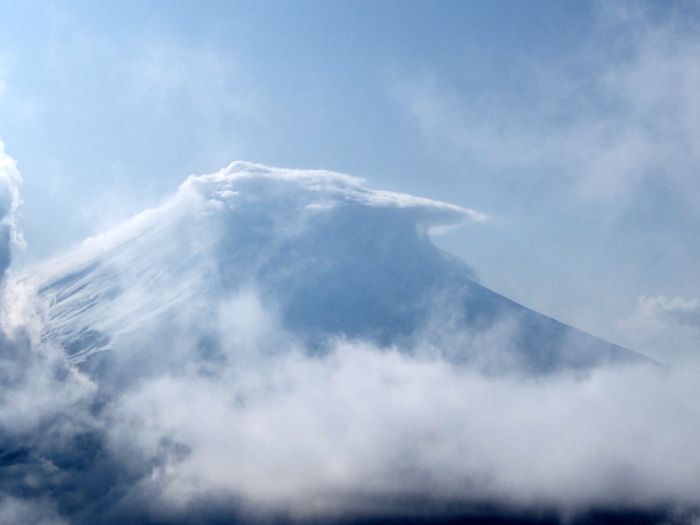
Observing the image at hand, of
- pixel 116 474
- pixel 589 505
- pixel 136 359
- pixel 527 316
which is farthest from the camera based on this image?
pixel 527 316

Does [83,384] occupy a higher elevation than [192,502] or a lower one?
higher

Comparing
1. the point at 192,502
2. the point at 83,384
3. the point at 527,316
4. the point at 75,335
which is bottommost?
the point at 192,502

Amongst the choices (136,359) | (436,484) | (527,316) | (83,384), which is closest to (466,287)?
(527,316)

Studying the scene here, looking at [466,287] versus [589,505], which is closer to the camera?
[589,505]

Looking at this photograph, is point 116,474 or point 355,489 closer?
point 116,474

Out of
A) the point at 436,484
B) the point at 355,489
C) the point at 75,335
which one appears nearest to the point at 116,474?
the point at 75,335

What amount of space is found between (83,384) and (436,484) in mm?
70141

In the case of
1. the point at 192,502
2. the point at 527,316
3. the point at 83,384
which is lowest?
the point at 192,502

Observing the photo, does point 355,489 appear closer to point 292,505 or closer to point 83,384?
point 292,505

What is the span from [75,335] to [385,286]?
62.6 meters

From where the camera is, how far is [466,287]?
546ft

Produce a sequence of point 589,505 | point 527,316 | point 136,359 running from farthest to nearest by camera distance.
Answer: point 527,316, point 589,505, point 136,359

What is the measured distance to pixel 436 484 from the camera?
14662 centimetres

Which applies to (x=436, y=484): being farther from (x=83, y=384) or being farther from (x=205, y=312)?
(x=83, y=384)
